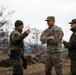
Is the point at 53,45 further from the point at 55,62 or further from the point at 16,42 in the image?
the point at 16,42

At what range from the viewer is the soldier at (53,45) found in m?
11.9

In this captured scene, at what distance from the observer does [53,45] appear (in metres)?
12.0

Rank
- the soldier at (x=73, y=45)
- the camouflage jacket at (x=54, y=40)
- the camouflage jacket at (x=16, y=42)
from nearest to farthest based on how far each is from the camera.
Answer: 1. the soldier at (x=73, y=45)
2. the camouflage jacket at (x=16, y=42)
3. the camouflage jacket at (x=54, y=40)

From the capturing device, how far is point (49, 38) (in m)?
11.8

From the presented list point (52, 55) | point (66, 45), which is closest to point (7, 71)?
point (52, 55)

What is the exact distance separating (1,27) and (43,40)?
13.6m

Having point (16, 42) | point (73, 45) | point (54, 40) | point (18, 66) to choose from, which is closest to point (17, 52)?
point (16, 42)

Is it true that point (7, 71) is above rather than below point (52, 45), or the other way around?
below

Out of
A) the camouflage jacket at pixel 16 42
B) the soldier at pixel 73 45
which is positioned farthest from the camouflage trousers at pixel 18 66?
the soldier at pixel 73 45

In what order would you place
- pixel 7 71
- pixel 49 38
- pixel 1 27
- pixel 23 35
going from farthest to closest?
pixel 1 27 → pixel 7 71 → pixel 49 38 → pixel 23 35

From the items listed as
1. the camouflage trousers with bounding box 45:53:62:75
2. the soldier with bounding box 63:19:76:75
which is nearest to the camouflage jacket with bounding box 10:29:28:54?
the camouflage trousers with bounding box 45:53:62:75

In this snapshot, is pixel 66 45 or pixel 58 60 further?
pixel 58 60

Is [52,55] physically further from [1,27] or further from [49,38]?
[1,27]

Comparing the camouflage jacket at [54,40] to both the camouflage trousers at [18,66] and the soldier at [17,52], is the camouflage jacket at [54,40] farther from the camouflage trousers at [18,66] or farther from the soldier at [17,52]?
the camouflage trousers at [18,66]
